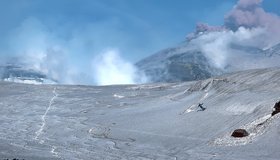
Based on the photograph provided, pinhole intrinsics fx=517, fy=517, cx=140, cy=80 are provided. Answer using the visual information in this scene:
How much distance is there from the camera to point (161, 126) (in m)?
60.4

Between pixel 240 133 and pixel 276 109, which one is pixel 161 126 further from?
pixel 276 109

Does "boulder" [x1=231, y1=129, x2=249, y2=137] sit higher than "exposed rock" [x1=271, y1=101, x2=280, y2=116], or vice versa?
"exposed rock" [x1=271, y1=101, x2=280, y2=116]

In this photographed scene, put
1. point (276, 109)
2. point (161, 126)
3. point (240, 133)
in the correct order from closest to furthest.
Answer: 1. point (240, 133)
2. point (276, 109)
3. point (161, 126)

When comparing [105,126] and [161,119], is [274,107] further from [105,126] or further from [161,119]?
[105,126]

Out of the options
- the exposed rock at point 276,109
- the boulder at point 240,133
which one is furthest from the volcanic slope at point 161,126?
the exposed rock at point 276,109

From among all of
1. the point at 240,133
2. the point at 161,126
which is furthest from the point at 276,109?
the point at 161,126

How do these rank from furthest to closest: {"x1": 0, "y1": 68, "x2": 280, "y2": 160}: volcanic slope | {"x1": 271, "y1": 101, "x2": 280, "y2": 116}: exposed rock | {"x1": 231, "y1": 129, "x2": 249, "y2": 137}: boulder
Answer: {"x1": 271, "y1": 101, "x2": 280, "y2": 116}: exposed rock, {"x1": 231, "y1": 129, "x2": 249, "y2": 137}: boulder, {"x1": 0, "y1": 68, "x2": 280, "y2": 160}: volcanic slope

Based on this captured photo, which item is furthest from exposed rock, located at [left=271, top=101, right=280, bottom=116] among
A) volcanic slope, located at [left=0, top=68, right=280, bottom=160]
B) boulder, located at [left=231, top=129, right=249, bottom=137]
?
boulder, located at [left=231, top=129, right=249, bottom=137]

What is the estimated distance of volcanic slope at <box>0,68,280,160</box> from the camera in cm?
4409

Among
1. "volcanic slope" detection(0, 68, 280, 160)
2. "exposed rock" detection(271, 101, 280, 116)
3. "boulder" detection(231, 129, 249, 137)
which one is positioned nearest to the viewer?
"volcanic slope" detection(0, 68, 280, 160)

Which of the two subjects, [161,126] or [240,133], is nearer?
[240,133]

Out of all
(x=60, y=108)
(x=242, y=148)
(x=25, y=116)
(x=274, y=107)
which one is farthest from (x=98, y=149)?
(x=60, y=108)

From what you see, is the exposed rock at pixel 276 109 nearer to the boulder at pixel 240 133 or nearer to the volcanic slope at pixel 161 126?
the volcanic slope at pixel 161 126

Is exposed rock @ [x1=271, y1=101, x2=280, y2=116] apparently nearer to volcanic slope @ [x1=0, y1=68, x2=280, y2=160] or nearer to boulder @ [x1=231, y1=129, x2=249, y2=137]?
volcanic slope @ [x1=0, y1=68, x2=280, y2=160]
